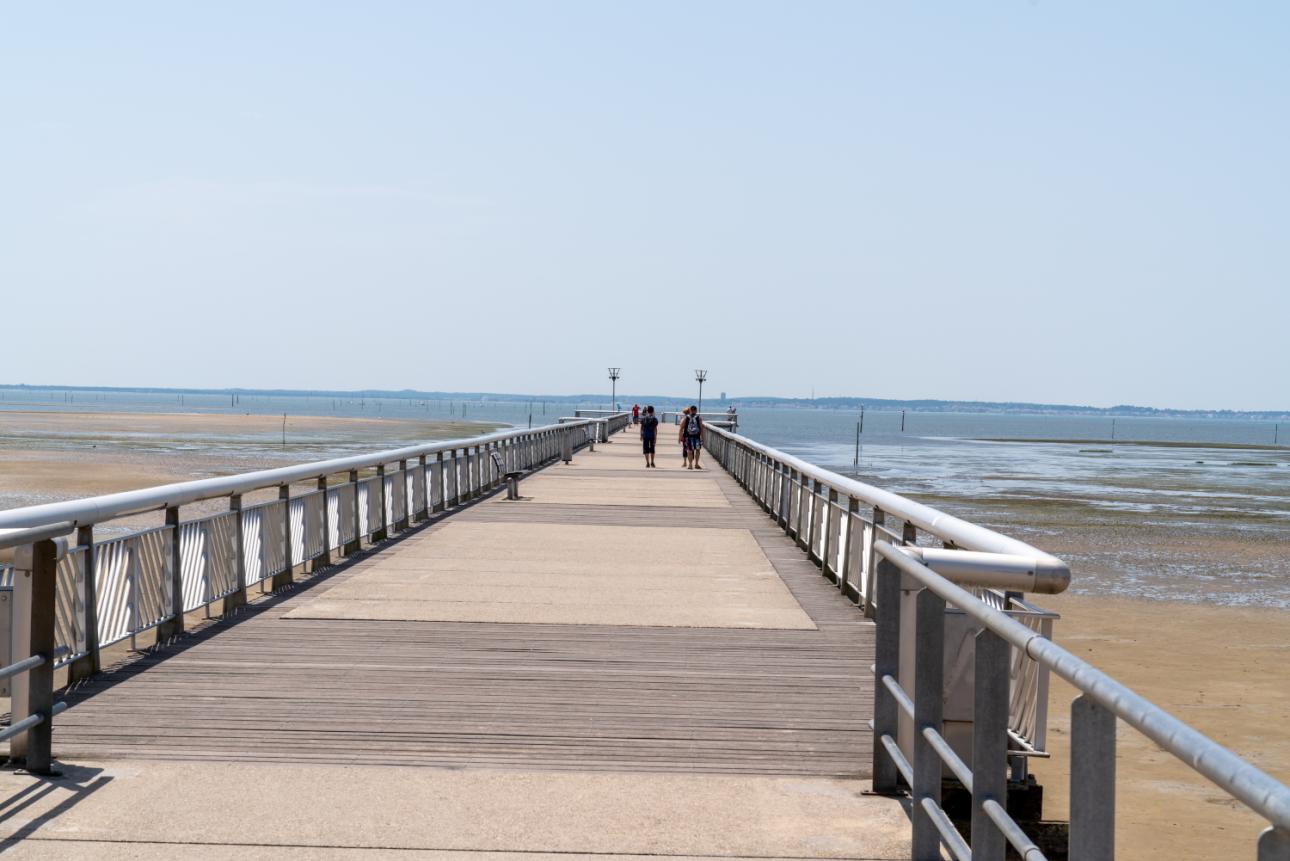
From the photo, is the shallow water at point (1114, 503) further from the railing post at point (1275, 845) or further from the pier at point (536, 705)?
the railing post at point (1275, 845)

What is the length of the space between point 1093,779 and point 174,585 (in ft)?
23.5

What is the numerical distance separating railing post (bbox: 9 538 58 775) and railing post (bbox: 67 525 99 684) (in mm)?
1679

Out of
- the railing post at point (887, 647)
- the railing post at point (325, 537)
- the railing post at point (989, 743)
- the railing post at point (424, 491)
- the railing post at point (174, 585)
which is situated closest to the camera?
the railing post at point (989, 743)

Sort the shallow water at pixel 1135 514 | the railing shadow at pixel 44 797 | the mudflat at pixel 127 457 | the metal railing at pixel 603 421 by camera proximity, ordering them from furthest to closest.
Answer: the metal railing at pixel 603 421
the mudflat at pixel 127 457
the shallow water at pixel 1135 514
the railing shadow at pixel 44 797

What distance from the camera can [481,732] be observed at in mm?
6660

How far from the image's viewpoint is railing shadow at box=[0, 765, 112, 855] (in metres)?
4.99

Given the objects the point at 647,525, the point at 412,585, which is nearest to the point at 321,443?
the point at 647,525

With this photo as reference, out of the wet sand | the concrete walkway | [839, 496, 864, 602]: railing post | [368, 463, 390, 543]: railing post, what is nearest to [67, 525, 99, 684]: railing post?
the concrete walkway

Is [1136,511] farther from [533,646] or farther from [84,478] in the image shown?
[533,646]

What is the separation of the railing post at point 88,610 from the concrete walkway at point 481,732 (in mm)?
118

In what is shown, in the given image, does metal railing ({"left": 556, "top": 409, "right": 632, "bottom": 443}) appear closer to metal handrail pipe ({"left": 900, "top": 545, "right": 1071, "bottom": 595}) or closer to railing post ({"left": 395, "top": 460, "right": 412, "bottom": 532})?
railing post ({"left": 395, "top": 460, "right": 412, "bottom": 532})

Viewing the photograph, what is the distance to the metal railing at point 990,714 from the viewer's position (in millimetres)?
2451

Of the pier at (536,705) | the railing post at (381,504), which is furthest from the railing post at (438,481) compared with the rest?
the pier at (536,705)

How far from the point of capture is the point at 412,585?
11867mm
